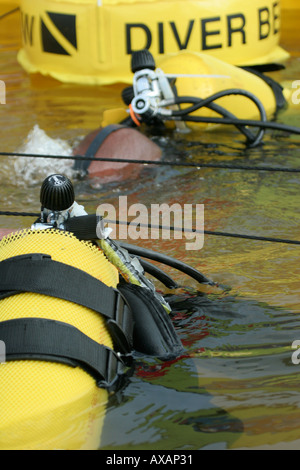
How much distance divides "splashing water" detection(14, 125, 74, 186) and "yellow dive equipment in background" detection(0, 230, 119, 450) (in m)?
2.58

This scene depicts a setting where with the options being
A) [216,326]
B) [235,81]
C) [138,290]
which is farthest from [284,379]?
[235,81]

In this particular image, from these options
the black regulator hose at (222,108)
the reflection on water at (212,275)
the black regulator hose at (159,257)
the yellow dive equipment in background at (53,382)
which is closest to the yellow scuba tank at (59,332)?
the yellow dive equipment in background at (53,382)

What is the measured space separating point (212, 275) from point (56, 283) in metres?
1.39

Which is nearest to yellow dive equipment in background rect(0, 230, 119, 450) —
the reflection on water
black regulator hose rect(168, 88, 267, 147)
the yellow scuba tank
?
the yellow scuba tank

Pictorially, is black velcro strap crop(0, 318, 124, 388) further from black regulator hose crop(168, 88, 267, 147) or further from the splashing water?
black regulator hose crop(168, 88, 267, 147)

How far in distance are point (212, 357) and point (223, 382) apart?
134 millimetres

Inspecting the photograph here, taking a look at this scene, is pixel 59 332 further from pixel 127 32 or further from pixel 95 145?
pixel 127 32

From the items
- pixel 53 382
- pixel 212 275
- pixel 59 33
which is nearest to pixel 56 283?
pixel 53 382

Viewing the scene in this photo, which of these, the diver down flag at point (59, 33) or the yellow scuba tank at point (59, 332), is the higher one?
the diver down flag at point (59, 33)

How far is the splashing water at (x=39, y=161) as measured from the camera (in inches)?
183

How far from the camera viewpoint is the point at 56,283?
75.1 inches

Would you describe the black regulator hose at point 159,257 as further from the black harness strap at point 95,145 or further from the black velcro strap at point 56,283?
the black harness strap at point 95,145
